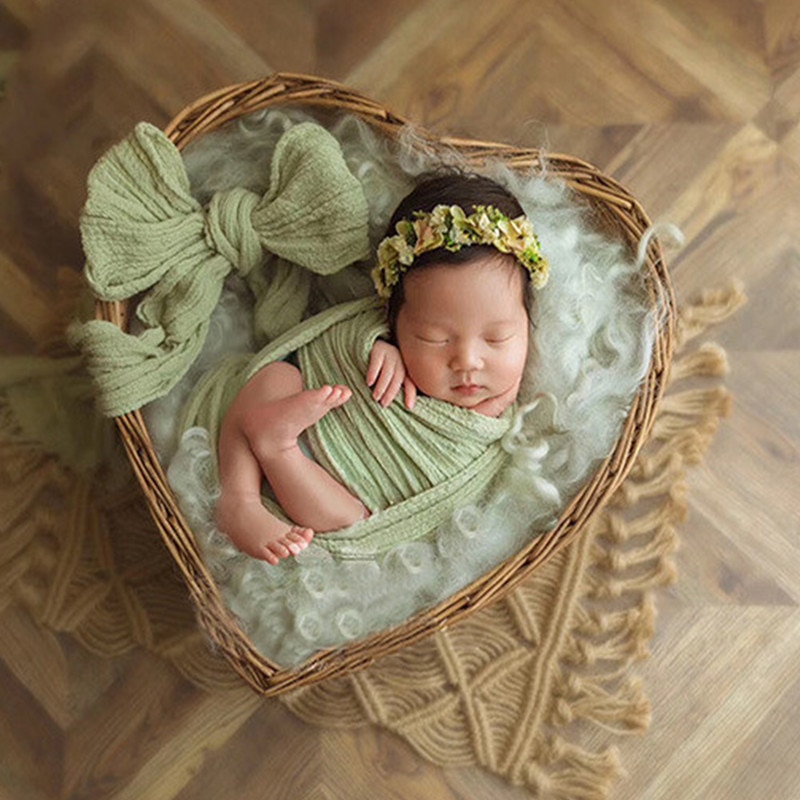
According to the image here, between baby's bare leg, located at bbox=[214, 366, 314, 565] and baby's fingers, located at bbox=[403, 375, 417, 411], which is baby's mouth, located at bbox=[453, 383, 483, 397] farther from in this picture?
baby's bare leg, located at bbox=[214, 366, 314, 565]

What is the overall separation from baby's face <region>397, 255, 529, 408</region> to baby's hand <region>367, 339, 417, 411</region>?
10 millimetres

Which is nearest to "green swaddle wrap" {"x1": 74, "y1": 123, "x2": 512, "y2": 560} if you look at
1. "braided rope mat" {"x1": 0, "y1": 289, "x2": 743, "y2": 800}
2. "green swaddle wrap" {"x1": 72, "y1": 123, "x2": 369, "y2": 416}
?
"green swaddle wrap" {"x1": 72, "y1": 123, "x2": 369, "y2": 416}

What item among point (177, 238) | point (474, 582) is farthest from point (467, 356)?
point (177, 238)

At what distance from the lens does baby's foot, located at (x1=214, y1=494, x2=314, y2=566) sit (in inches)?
47.5

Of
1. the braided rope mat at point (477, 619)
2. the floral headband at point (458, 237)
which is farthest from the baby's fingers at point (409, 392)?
the braided rope mat at point (477, 619)

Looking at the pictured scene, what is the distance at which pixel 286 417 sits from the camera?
1.20 m

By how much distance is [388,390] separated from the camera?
1.24m

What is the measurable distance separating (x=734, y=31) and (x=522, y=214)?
558 millimetres

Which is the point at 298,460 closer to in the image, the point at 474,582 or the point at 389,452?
the point at 389,452

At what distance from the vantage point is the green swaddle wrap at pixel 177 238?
1.25m

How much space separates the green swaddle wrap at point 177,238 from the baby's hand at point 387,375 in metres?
0.14

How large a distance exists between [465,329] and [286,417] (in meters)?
0.22

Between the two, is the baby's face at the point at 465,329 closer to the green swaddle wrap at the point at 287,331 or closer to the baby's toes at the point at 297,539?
the green swaddle wrap at the point at 287,331

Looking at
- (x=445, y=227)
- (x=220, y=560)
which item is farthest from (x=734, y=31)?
(x=220, y=560)
